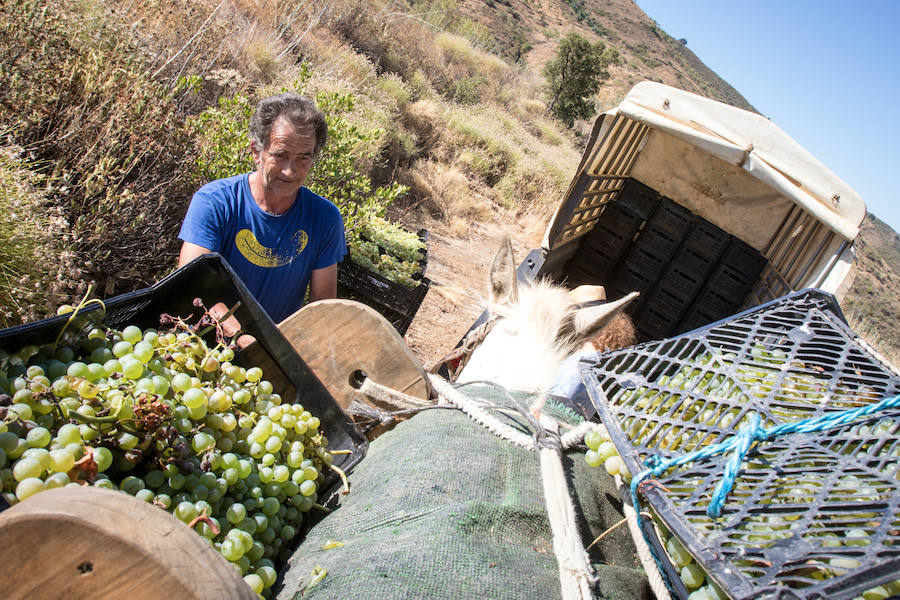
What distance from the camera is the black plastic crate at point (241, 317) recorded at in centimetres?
134

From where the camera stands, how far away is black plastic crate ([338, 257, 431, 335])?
408 cm

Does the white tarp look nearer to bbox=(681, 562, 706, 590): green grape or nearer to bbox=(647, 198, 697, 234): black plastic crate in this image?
bbox=(647, 198, 697, 234): black plastic crate

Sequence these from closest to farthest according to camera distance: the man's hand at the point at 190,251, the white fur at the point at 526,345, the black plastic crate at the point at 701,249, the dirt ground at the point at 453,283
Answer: the white fur at the point at 526,345, the man's hand at the point at 190,251, the black plastic crate at the point at 701,249, the dirt ground at the point at 453,283

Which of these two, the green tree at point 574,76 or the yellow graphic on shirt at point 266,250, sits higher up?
the green tree at point 574,76

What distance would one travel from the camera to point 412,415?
1657 mm

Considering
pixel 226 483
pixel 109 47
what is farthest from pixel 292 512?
pixel 109 47

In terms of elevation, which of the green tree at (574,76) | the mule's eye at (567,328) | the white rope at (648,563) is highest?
the green tree at (574,76)

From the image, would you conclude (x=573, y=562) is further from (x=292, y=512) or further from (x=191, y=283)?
(x=191, y=283)

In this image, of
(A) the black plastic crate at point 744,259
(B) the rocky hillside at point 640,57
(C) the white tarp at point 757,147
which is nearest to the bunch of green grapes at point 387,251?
(C) the white tarp at point 757,147

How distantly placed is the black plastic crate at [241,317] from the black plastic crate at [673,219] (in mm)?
5697

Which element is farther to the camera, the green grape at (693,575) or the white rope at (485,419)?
the white rope at (485,419)

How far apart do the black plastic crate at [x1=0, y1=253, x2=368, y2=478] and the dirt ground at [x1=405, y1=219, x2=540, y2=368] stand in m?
2.98

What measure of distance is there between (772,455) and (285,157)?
8.21 ft

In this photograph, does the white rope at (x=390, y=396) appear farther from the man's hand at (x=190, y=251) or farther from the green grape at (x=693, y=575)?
the man's hand at (x=190, y=251)
